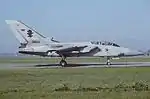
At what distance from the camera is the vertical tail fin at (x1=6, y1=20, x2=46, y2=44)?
2126 inches

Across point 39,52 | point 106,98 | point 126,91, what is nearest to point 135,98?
point 106,98

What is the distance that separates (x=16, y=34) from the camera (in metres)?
54.8

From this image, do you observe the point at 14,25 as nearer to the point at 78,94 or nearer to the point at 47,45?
the point at 47,45

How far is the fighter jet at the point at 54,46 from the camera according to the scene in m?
53.8

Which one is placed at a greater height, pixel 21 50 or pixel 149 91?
pixel 21 50

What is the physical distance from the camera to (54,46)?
54344 mm

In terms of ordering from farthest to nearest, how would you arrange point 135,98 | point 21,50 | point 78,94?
1. point 21,50
2. point 78,94
3. point 135,98

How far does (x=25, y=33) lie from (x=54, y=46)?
193 inches

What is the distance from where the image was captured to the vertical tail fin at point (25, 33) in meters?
54.0

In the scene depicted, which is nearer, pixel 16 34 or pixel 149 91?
pixel 149 91

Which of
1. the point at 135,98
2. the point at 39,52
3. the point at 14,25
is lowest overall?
the point at 135,98

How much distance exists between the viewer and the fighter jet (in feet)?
176

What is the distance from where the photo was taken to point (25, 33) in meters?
54.3

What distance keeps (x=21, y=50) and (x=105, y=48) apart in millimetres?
13030
